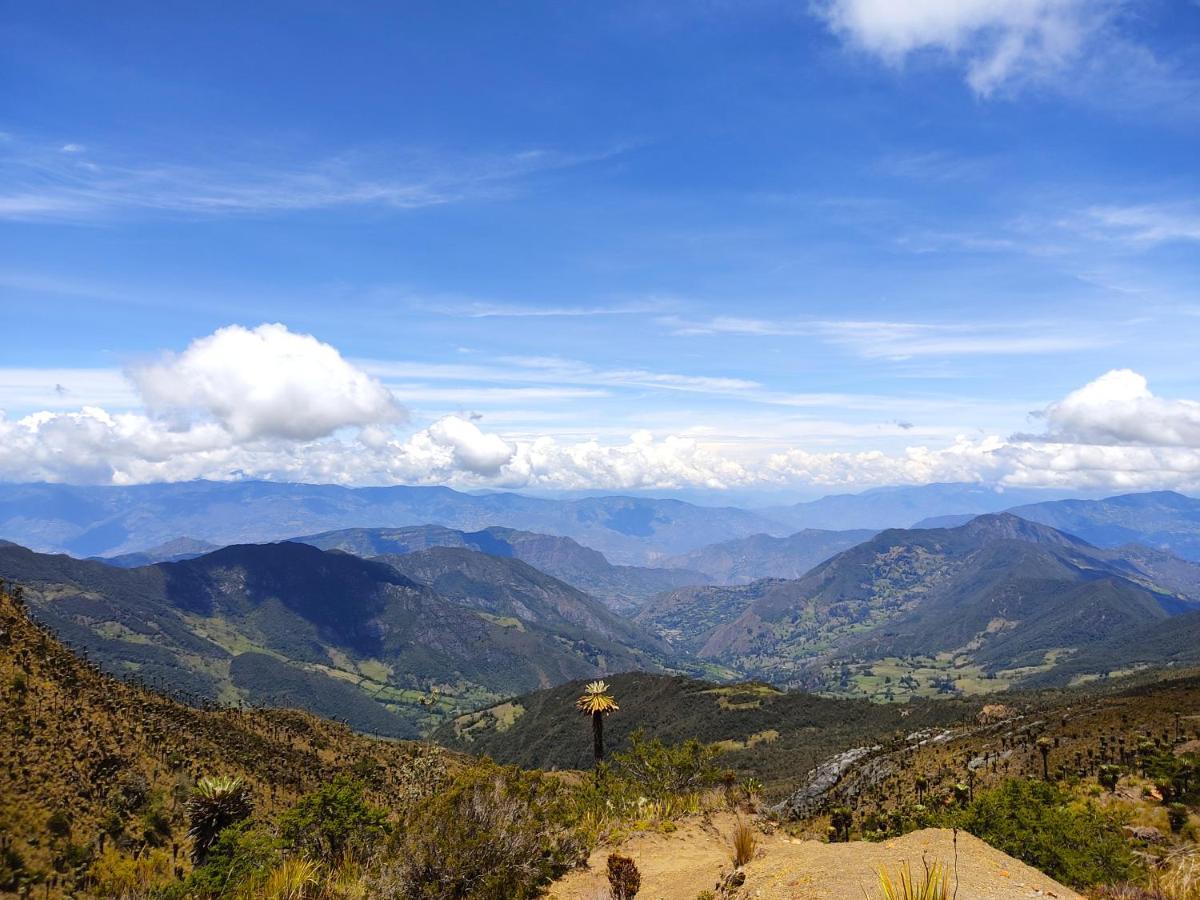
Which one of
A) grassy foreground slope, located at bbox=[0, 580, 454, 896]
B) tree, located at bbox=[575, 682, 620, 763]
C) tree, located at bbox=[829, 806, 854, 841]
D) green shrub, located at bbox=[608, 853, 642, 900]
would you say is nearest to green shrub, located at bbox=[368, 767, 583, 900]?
green shrub, located at bbox=[608, 853, 642, 900]

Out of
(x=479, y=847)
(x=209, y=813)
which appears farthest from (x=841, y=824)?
(x=209, y=813)

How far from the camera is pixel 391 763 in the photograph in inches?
3875

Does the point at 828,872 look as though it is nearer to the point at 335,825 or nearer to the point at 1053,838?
the point at 1053,838

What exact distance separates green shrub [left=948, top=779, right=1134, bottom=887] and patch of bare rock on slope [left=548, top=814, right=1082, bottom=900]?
6.40 m

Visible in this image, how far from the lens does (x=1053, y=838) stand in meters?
22.9

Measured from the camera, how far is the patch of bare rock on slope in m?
13.3

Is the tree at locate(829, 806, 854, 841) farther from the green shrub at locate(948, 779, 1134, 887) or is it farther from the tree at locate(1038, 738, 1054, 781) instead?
the tree at locate(1038, 738, 1054, 781)

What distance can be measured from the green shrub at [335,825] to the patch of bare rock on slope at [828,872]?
35.4 feet

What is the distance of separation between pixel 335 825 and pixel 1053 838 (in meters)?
29.7

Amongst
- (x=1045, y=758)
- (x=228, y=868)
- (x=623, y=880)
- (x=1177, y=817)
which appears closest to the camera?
(x=623, y=880)

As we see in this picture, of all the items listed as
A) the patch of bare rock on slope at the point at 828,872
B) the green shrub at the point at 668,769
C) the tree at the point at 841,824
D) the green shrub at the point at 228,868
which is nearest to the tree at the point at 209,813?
the green shrub at the point at 228,868

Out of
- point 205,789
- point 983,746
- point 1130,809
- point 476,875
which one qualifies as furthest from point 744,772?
point 476,875

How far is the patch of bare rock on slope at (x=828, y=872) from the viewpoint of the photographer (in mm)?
13279

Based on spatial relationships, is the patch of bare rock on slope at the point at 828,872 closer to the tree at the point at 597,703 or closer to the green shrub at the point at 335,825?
the green shrub at the point at 335,825
